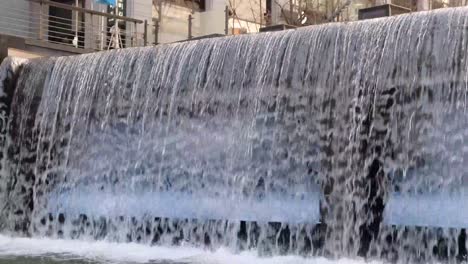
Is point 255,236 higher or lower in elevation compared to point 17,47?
lower

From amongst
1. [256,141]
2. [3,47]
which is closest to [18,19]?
[3,47]

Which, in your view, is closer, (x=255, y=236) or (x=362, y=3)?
(x=255, y=236)

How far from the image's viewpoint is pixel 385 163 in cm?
755

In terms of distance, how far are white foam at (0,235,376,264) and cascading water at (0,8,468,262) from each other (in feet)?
0.71

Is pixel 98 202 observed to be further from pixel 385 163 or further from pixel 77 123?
pixel 385 163

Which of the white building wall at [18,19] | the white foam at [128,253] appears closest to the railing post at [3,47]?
the white foam at [128,253]

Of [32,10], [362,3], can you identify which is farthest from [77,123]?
[362,3]

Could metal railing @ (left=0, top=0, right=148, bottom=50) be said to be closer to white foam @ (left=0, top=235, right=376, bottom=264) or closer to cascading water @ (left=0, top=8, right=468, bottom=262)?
cascading water @ (left=0, top=8, right=468, bottom=262)

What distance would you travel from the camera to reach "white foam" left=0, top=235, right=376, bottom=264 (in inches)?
307

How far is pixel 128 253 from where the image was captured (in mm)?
8539

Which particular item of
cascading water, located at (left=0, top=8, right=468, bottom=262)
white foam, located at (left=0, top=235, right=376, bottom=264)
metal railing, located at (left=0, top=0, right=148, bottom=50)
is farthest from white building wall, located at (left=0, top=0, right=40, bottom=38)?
white foam, located at (left=0, top=235, right=376, bottom=264)

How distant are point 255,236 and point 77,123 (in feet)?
11.7

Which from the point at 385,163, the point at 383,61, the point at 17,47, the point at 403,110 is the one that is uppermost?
the point at 17,47

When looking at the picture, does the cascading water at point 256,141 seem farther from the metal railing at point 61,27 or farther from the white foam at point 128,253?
the metal railing at point 61,27
